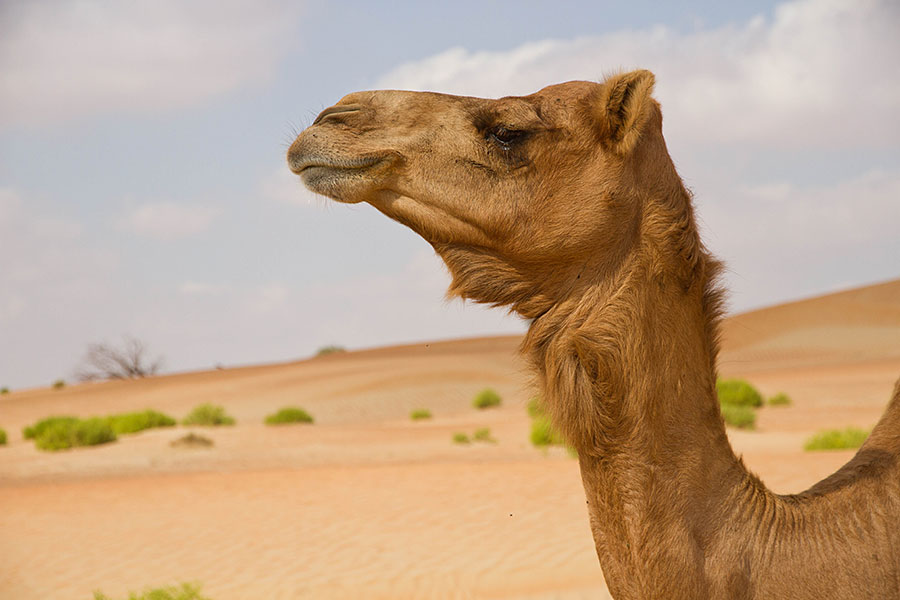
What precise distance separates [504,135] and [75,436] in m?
22.3

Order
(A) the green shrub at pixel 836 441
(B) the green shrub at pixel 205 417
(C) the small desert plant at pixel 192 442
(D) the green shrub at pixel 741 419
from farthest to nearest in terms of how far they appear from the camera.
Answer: (B) the green shrub at pixel 205 417
(D) the green shrub at pixel 741 419
(C) the small desert plant at pixel 192 442
(A) the green shrub at pixel 836 441

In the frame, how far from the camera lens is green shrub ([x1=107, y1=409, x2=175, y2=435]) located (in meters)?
26.6

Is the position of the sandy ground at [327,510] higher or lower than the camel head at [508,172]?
lower

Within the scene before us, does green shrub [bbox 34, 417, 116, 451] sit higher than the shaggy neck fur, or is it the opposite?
green shrub [bbox 34, 417, 116, 451]

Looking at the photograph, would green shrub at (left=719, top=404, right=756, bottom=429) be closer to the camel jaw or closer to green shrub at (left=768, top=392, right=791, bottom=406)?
green shrub at (left=768, top=392, right=791, bottom=406)

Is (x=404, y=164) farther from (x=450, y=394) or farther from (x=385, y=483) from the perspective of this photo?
(x=450, y=394)

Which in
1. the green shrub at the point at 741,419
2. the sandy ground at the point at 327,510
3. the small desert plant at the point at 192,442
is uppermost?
the small desert plant at the point at 192,442

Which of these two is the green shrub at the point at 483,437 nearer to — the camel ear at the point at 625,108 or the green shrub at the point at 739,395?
the green shrub at the point at 739,395

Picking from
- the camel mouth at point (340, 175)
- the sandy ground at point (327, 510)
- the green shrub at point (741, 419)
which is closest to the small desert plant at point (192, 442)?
the sandy ground at point (327, 510)

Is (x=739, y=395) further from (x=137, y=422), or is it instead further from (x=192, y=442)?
(x=137, y=422)

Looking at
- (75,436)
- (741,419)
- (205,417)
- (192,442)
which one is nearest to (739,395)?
(741,419)

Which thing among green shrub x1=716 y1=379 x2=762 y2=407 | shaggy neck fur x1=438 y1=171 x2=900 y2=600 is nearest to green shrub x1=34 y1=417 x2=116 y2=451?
green shrub x1=716 y1=379 x2=762 y2=407

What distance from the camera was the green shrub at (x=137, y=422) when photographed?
87.2ft

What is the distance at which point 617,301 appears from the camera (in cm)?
280
